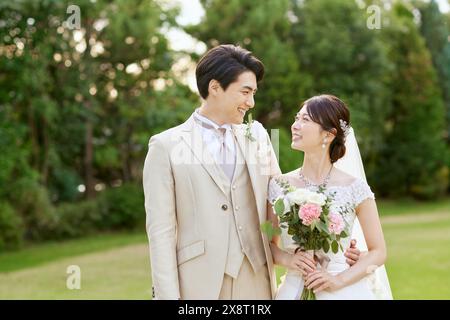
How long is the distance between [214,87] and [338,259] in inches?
41.3

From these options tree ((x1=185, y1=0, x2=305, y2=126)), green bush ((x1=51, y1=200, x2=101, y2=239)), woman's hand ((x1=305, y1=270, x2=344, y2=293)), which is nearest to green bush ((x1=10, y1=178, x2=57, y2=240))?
green bush ((x1=51, y1=200, x2=101, y2=239))

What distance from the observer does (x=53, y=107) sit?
15.7 meters

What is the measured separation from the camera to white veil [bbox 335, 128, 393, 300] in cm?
367

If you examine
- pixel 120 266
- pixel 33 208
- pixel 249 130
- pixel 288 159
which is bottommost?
pixel 120 266

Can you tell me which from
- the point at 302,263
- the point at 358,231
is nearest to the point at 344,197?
the point at 302,263

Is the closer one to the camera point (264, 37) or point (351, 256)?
point (351, 256)

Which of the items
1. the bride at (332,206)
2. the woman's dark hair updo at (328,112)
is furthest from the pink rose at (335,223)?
the woman's dark hair updo at (328,112)

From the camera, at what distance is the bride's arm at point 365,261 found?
10.7 feet

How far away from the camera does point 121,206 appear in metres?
17.7

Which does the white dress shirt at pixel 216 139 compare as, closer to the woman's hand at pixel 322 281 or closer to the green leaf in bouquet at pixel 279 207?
the green leaf in bouquet at pixel 279 207

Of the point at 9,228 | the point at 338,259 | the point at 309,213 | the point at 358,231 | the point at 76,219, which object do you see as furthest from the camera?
the point at 76,219

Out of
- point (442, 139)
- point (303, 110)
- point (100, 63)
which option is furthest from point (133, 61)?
point (442, 139)

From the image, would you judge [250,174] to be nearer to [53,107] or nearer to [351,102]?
[53,107]

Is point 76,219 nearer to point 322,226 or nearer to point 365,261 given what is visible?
point 365,261
